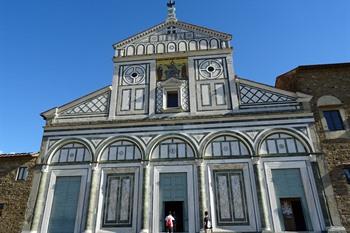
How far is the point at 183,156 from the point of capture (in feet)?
42.0

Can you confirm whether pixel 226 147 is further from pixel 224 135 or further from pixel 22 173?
pixel 22 173

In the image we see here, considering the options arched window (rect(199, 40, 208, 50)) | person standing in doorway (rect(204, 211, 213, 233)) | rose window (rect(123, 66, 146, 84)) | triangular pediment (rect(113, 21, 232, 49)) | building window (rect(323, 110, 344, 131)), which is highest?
triangular pediment (rect(113, 21, 232, 49))

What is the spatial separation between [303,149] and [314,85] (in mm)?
3401

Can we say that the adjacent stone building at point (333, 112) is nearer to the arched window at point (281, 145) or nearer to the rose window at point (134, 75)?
the arched window at point (281, 145)

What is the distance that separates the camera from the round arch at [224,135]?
Result: 12636 mm

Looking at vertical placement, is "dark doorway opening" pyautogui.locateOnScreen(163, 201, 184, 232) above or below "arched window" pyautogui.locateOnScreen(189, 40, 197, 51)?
below

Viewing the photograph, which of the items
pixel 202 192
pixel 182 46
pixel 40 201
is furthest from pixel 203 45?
pixel 40 201

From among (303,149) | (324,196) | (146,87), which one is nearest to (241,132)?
(303,149)

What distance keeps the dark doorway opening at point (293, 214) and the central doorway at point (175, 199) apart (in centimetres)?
386

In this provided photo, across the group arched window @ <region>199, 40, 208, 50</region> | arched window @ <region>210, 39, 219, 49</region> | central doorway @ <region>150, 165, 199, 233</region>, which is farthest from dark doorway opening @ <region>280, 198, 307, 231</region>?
arched window @ <region>199, 40, 208, 50</region>

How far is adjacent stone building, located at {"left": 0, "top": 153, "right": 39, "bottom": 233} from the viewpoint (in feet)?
40.7

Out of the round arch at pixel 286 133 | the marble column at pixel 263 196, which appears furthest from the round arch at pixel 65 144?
the round arch at pixel 286 133

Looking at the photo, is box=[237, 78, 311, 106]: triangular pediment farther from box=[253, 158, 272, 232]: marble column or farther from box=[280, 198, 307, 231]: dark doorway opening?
box=[280, 198, 307, 231]: dark doorway opening

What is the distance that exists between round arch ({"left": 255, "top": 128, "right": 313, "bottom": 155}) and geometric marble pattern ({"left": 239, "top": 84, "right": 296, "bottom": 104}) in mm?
1534
